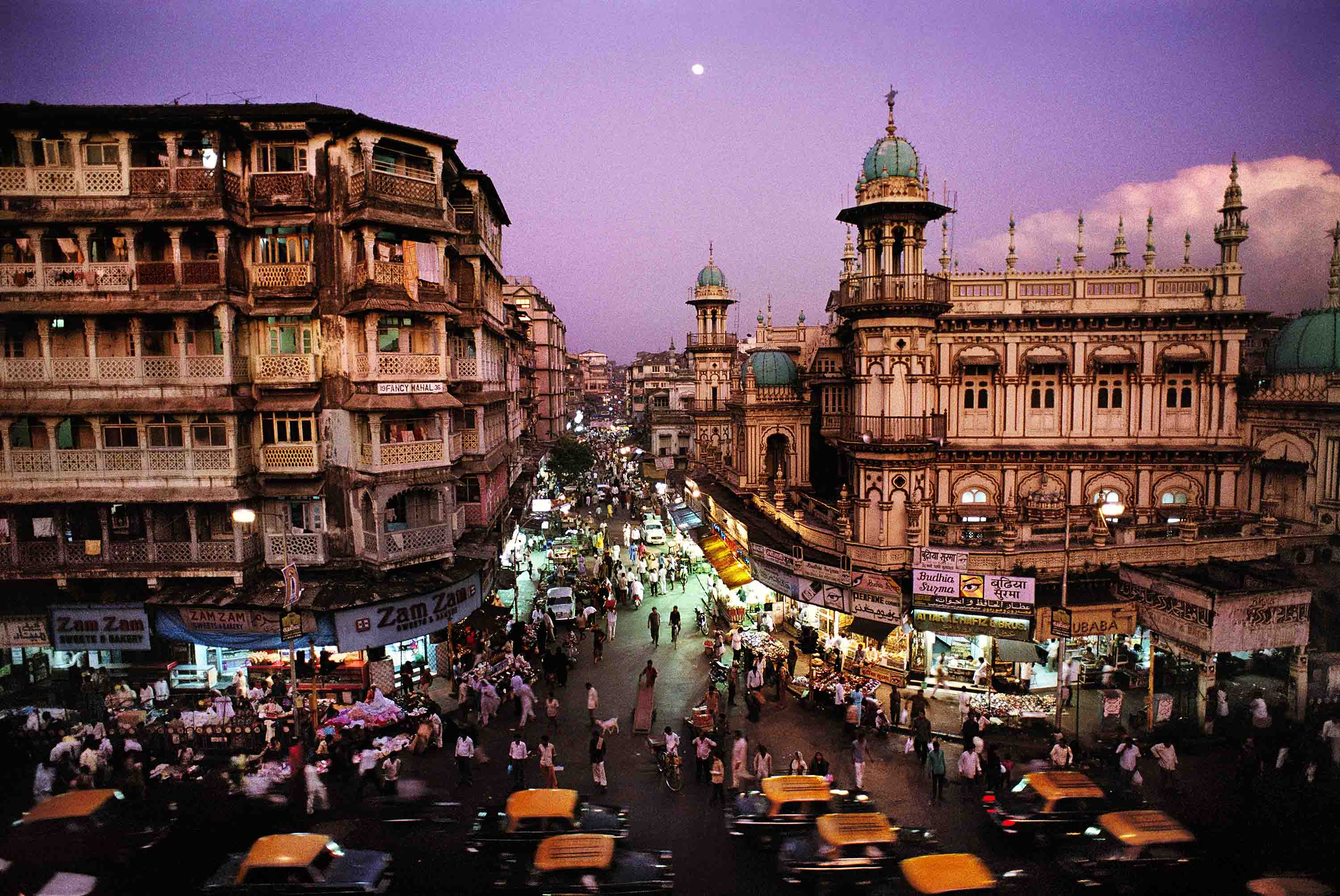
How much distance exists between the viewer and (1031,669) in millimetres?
24344

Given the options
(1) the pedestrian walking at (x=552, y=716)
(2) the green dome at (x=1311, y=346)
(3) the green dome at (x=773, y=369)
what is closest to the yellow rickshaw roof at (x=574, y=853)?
(1) the pedestrian walking at (x=552, y=716)

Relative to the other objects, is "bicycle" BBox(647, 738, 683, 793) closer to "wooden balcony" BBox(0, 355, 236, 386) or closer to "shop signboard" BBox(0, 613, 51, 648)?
"wooden balcony" BBox(0, 355, 236, 386)

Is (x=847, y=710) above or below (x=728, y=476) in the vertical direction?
below

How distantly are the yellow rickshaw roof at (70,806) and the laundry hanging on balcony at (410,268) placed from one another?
14.8 m

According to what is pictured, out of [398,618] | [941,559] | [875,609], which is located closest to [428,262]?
[398,618]

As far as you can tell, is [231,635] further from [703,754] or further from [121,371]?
[703,754]

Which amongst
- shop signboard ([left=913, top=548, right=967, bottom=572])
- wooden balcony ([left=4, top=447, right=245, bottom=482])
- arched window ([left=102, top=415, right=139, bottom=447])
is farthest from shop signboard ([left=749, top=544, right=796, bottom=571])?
arched window ([left=102, top=415, right=139, bottom=447])

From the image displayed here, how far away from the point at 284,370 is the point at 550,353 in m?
52.2

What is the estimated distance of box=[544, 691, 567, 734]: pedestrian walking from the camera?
22156 millimetres

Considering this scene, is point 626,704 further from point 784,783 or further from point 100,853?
point 100,853

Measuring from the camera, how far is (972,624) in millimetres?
22438

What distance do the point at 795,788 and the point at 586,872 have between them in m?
5.26

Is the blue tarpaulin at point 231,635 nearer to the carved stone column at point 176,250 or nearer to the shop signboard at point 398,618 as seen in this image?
the shop signboard at point 398,618

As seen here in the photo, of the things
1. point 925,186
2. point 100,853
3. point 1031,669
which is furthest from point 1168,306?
point 100,853
